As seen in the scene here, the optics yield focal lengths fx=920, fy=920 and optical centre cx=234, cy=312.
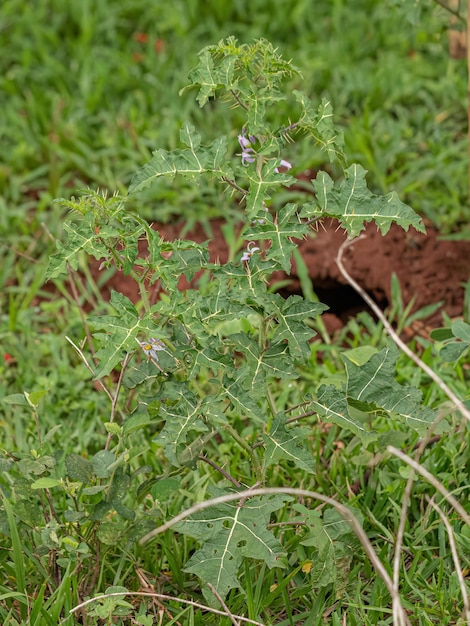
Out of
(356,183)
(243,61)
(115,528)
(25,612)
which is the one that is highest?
(243,61)

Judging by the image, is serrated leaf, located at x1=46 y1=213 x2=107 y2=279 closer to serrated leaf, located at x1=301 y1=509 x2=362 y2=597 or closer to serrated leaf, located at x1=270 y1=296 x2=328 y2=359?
serrated leaf, located at x1=270 y1=296 x2=328 y2=359

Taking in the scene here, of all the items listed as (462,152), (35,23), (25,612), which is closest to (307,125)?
(25,612)

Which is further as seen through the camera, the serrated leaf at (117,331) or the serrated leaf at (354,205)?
the serrated leaf at (354,205)

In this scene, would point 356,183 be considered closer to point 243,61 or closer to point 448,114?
point 243,61

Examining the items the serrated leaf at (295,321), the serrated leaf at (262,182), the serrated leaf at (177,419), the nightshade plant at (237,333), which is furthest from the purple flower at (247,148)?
the serrated leaf at (177,419)

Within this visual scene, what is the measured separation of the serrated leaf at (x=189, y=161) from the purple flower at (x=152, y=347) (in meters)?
0.36

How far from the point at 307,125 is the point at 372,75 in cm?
258

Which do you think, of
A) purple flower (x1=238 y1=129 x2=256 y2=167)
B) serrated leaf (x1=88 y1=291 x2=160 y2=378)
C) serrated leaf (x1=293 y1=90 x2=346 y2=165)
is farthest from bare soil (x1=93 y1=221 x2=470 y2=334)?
serrated leaf (x1=88 y1=291 x2=160 y2=378)

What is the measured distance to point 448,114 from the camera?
4172 mm

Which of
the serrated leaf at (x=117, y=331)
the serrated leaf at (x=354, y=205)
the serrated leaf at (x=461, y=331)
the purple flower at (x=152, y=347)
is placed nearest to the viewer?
the serrated leaf at (x=117, y=331)

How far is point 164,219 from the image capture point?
3807 millimetres

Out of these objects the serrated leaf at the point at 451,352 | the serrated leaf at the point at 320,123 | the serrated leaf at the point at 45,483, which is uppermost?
the serrated leaf at the point at 320,123

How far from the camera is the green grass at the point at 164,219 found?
2.19 meters

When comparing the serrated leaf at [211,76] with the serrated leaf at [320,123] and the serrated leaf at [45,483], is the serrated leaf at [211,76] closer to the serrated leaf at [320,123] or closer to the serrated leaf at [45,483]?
the serrated leaf at [320,123]
